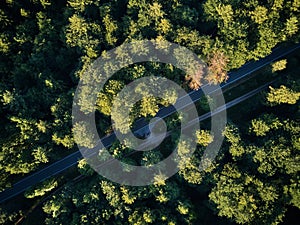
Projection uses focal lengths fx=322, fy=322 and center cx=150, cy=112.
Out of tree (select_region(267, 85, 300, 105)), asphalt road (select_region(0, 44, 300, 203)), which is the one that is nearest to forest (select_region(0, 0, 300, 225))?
tree (select_region(267, 85, 300, 105))

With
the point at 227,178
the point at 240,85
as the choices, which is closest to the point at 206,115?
the point at 240,85

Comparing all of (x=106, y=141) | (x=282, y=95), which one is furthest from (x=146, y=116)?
(x=282, y=95)

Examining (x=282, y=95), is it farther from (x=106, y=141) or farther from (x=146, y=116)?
(x=106, y=141)

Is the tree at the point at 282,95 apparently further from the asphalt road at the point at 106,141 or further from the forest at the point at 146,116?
the asphalt road at the point at 106,141

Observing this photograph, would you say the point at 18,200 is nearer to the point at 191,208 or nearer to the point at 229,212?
the point at 191,208

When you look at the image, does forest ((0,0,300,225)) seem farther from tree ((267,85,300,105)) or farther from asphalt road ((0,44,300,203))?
asphalt road ((0,44,300,203))
